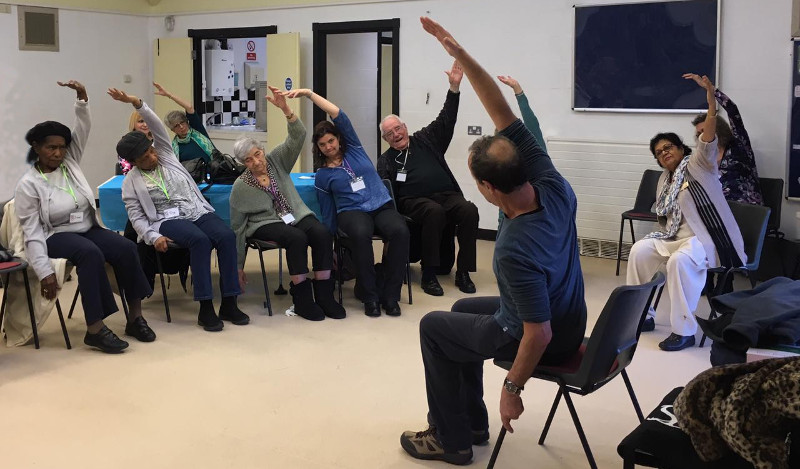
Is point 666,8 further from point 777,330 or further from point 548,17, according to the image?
point 777,330

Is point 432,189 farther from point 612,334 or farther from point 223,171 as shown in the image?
point 612,334

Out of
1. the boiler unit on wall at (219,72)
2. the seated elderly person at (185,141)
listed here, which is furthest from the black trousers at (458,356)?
the boiler unit on wall at (219,72)

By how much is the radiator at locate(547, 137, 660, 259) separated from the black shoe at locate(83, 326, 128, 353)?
4.02 meters

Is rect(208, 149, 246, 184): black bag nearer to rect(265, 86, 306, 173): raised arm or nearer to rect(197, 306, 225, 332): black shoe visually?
rect(265, 86, 306, 173): raised arm

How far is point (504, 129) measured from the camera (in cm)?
293

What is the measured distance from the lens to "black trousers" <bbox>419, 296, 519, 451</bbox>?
2.90 metres

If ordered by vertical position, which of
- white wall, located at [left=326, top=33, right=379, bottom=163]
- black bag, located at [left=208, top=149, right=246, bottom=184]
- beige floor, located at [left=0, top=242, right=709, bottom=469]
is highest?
white wall, located at [left=326, top=33, right=379, bottom=163]

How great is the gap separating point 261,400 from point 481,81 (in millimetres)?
1849

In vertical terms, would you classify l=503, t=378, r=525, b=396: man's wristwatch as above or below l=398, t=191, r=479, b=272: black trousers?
below

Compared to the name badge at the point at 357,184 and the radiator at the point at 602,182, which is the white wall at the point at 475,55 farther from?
the name badge at the point at 357,184

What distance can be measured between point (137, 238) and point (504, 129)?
308 cm

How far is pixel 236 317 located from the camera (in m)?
5.15

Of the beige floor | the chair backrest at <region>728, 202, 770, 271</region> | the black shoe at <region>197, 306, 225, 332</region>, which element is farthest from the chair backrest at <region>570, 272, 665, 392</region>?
the black shoe at <region>197, 306, 225, 332</region>

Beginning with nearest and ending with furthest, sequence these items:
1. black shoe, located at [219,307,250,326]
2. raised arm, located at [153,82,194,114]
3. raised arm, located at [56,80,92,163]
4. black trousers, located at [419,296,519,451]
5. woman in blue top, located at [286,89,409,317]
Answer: black trousers, located at [419,296,519,451]
raised arm, located at [56,80,92,163]
black shoe, located at [219,307,250,326]
woman in blue top, located at [286,89,409,317]
raised arm, located at [153,82,194,114]
